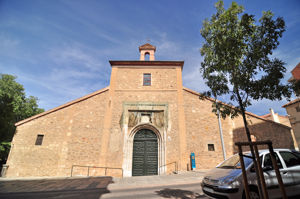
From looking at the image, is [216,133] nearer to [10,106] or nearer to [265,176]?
[265,176]

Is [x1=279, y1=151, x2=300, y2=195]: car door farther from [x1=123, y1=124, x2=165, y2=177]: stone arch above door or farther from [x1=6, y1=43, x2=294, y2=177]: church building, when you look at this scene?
[x1=123, y1=124, x2=165, y2=177]: stone arch above door

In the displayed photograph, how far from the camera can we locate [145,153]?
11.8 meters

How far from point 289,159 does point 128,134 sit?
9.66 m

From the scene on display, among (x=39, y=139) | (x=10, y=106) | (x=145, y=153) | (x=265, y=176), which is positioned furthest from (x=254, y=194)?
(x=10, y=106)

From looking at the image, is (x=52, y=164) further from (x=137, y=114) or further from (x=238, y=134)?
(x=238, y=134)

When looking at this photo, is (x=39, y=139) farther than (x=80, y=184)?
Yes

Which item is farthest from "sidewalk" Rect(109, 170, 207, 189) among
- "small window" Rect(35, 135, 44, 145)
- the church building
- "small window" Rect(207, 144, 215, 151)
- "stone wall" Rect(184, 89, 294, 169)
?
"small window" Rect(35, 135, 44, 145)

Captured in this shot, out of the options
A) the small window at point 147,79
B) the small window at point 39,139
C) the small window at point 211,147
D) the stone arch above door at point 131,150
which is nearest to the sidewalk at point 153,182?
the stone arch above door at point 131,150

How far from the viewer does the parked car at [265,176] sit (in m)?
3.61

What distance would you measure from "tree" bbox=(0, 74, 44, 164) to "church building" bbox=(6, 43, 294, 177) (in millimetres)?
6704

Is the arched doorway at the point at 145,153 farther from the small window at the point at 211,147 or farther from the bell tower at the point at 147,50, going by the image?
the bell tower at the point at 147,50

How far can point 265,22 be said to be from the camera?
15.6 feet

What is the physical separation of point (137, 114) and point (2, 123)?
14060 mm

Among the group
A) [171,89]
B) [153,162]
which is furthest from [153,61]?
[153,162]
